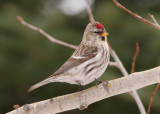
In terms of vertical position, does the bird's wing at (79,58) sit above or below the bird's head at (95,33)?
below

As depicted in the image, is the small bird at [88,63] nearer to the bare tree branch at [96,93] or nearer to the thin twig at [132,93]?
the thin twig at [132,93]

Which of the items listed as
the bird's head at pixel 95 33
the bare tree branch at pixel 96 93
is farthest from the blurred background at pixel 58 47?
the bare tree branch at pixel 96 93

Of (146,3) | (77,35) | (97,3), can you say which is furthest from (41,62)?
(146,3)

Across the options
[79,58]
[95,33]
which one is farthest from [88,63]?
[95,33]

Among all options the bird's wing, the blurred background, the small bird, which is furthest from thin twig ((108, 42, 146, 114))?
the blurred background

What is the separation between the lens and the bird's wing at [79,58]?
7.17 ft

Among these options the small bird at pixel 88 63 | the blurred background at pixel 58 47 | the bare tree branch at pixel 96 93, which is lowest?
the bare tree branch at pixel 96 93

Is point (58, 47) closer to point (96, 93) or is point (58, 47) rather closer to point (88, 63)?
point (88, 63)

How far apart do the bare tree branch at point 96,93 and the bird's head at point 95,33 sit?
0.61m

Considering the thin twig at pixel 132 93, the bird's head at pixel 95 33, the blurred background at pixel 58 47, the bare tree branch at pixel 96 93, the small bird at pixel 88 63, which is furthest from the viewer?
the blurred background at pixel 58 47

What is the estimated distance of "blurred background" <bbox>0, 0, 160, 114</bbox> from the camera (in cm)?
356

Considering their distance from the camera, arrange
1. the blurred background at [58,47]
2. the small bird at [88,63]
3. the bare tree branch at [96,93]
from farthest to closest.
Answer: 1. the blurred background at [58,47]
2. the small bird at [88,63]
3. the bare tree branch at [96,93]

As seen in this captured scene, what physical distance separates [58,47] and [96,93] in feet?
5.72

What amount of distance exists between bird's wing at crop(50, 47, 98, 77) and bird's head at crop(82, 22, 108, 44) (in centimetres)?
10
